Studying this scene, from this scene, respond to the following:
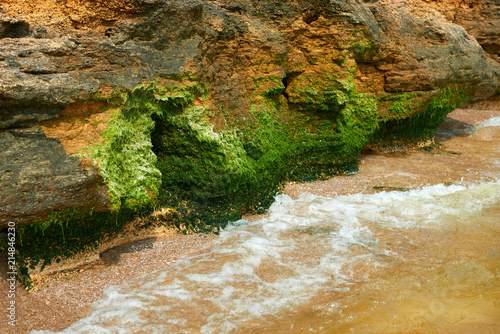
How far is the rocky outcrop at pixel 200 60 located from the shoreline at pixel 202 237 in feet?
2.40

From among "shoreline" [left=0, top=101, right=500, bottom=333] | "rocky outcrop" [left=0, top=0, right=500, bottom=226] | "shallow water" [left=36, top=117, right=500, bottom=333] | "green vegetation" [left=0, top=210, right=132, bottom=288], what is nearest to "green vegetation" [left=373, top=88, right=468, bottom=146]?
"rocky outcrop" [left=0, top=0, right=500, bottom=226]

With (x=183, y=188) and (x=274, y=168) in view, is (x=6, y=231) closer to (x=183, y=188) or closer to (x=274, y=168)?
(x=183, y=188)

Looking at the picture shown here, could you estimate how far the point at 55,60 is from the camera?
400cm

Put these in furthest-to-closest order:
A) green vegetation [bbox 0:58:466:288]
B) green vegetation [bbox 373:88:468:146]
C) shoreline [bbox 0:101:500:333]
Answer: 1. green vegetation [bbox 373:88:468:146]
2. green vegetation [bbox 0:58:466:288]
3. shoreline [bbox 0:101:500:333]

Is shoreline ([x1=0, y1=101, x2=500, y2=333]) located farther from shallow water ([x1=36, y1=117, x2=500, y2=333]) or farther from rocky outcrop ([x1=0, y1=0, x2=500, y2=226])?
rocky outcrop ([x1=0, y1=0, x2=500, y2=226])

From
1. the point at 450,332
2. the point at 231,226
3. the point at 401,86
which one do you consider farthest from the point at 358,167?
the point at 450,332

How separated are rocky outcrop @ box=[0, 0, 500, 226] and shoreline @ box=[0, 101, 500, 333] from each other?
730 mm

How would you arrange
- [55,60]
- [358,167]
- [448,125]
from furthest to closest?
[448,125], [358,167], [55,60]

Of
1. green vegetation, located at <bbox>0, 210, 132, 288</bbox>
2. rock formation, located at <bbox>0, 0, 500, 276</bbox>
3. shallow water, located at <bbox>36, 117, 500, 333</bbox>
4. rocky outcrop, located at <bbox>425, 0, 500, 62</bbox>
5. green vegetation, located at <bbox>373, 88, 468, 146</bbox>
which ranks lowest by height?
shallow water, located at <bbox>36, 117, 500, 333</bbox>

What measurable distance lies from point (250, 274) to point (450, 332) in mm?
1898

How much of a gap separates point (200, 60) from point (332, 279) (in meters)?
3.36

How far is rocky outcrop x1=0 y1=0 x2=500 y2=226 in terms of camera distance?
3.71m

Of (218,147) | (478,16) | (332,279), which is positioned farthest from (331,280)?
(478,16)

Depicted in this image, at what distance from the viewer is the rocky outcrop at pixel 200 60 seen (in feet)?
12.2
